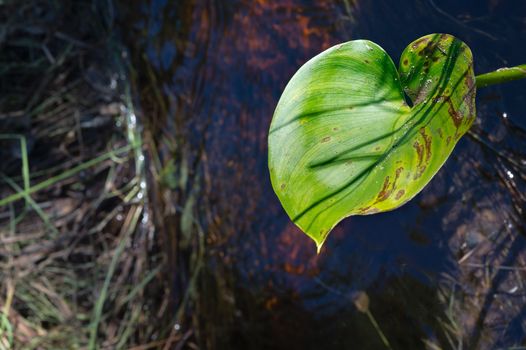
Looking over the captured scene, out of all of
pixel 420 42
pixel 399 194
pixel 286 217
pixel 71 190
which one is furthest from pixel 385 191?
pixel 71 190

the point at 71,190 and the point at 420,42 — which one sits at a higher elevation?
the point at 420,42

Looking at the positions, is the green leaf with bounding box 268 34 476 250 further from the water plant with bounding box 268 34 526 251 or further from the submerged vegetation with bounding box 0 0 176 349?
the submerged vegetation with bounding box 0 0 176 349

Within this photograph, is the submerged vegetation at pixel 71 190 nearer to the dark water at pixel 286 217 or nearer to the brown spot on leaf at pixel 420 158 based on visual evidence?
the dark water at pixel 286 217

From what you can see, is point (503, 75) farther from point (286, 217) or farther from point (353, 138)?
point (286, 217)

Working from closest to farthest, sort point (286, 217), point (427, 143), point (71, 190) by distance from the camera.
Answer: point (427, 143)
point (286, 217)
point (71, 190)

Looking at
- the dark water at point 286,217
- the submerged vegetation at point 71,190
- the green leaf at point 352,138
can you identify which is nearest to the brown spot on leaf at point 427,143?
the green leaf at point 352,138

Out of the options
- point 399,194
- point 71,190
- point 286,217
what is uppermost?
point 399,194

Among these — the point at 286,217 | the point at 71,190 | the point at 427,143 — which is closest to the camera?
the point at 427,143

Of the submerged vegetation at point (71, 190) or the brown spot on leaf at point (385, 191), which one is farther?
the submerged vegetation at point (71, 190)

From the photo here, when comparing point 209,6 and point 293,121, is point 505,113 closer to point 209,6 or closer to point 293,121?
point 293,121
